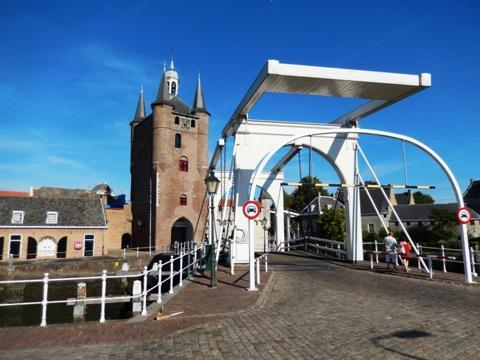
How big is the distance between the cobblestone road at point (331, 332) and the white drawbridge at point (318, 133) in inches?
148

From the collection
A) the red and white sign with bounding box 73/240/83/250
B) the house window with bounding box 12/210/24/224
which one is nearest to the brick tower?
the red and white sign with bounding box 73/240/83/250

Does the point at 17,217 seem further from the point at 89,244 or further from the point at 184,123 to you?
the point at 184,123

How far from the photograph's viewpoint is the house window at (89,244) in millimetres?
31484

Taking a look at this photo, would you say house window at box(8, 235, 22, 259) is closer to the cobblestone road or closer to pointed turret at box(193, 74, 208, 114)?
pointed turret at box(193, 74, 208, 114)

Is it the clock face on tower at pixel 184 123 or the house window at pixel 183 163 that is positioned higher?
the clock face on tower at pixel 184 123

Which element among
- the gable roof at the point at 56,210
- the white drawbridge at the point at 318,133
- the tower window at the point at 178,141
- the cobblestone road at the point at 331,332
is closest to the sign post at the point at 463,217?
the white drawbridge at the point at 318,133

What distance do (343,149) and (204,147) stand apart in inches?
1004

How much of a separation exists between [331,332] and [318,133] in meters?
6.93

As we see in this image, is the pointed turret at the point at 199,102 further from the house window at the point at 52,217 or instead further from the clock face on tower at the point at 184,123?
the house window at the point at 52,217

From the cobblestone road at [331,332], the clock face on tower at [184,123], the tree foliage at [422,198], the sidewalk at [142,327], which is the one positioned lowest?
the sidewalk at [142,327]

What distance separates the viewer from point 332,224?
2684cm

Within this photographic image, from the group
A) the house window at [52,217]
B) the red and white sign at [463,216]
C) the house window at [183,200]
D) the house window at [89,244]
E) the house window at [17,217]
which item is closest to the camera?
the red and white sign at [463,216]

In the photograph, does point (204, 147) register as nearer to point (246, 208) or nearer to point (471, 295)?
point (246, 208)

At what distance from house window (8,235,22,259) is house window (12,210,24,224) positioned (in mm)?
1206
